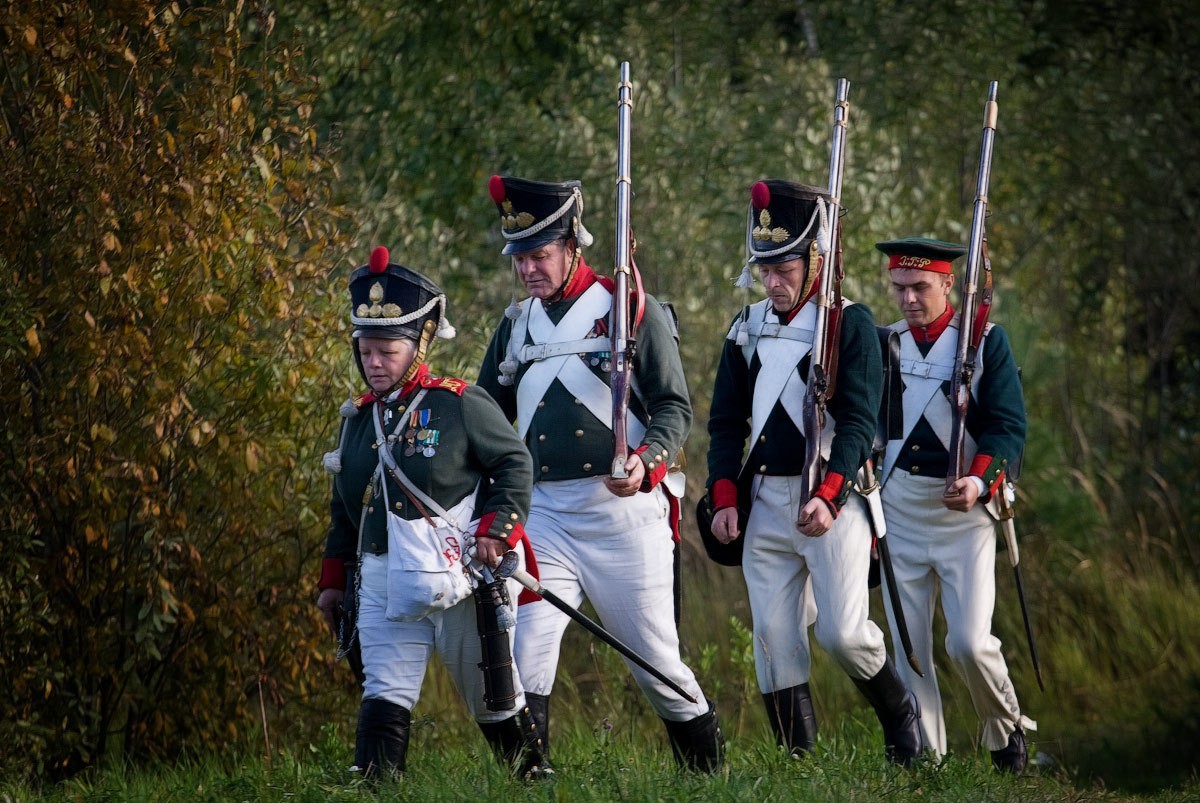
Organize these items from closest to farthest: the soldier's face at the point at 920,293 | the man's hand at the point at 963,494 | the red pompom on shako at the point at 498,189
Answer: the red pompom on shako at the point at 498,189 → the man's hand at the point at 963,494 → the soldier's face at the point at 920,293

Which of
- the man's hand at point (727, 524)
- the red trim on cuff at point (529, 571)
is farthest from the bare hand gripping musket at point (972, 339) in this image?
the red trim on cuff at point (529, 571)

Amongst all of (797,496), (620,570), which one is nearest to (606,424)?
(620,570)

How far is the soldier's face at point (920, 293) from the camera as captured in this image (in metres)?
7.51

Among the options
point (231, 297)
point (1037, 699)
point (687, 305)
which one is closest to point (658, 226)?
point (687, 305)

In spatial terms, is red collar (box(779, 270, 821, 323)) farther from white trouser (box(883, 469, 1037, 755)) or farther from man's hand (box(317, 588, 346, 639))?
man's hand (box(317, 588, 346, 639))

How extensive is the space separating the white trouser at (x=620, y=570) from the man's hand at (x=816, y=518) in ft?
1.78

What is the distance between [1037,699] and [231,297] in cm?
597

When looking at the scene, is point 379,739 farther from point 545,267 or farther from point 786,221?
point 786,221

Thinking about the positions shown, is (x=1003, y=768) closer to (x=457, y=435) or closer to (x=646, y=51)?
(x=457, y=435)

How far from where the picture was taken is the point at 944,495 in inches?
287

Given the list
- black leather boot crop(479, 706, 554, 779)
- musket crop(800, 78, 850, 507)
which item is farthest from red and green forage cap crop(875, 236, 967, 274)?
black leather boot crop(479, 706, 554, 779)

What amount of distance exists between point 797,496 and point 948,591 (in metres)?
1.11

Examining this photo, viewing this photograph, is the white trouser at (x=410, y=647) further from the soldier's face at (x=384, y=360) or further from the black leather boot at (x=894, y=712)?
the black leather boot at (x=894, y=712)

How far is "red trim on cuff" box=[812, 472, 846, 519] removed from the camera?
648 centimetres
